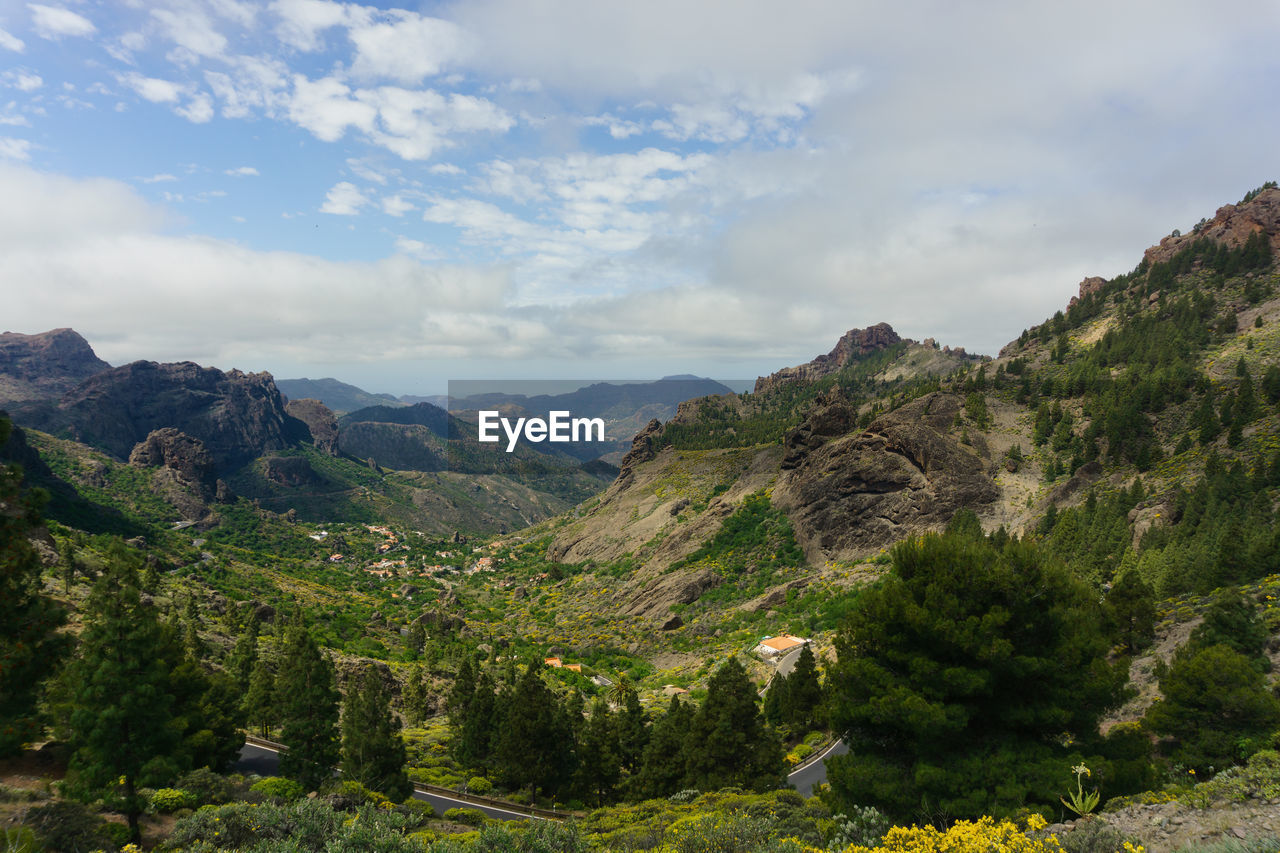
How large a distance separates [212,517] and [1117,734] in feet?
619

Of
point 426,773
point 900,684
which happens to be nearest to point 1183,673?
point 900,684

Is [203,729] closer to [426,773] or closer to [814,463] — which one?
[426,773]

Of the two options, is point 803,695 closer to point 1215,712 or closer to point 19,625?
point 1215,712

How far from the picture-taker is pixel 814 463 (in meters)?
88.7

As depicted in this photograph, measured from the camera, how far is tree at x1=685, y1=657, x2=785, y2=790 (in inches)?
1143

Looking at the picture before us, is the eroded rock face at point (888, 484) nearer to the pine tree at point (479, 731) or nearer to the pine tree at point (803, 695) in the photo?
the pine tree at point (803, 695)

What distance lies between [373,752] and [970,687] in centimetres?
2677

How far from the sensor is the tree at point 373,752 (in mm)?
27094

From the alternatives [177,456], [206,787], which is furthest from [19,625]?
[177,456]

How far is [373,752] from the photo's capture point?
89.7 ft

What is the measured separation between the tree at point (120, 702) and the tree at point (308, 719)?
28.0 feet

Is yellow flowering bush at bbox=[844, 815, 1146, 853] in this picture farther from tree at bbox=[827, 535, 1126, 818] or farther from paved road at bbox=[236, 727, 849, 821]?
paved road at bbox=[236, 727, 849, 821]

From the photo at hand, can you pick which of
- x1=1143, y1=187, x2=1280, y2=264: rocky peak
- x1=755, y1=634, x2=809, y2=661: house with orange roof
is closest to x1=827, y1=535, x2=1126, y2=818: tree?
x1=755, y1=634, x2=809, y2=661: house with orange roof

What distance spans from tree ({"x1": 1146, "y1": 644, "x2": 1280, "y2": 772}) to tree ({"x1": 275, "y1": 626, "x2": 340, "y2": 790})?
35.6 metres
